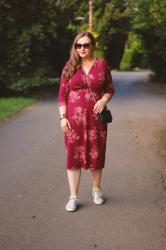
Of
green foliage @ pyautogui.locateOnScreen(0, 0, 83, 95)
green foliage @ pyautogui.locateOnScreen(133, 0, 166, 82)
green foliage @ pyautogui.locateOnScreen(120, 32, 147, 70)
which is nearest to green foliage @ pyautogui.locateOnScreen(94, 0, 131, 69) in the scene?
green foliage @ pyautogui.locateOnScreen(120, 32, 147, 70)

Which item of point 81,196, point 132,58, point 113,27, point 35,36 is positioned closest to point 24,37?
point 35,36

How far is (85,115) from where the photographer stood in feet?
18.7

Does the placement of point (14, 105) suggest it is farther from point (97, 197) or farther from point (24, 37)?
point (97, 197)

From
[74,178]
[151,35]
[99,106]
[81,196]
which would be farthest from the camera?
[151,35]

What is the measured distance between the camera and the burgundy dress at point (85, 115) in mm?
5645

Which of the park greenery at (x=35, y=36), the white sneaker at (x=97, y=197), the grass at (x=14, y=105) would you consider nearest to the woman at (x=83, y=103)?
the white sneaker at (x=97, y=197)

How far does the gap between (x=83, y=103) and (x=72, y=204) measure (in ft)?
3.69

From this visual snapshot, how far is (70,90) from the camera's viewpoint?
5715 mm

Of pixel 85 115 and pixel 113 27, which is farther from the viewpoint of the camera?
pixel 113 27

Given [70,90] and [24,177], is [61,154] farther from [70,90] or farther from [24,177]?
[70,90]

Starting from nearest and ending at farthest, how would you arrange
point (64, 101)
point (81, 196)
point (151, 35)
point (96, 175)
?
point (64, 101), point (96, 175), point (81, 196), point (151, 35)

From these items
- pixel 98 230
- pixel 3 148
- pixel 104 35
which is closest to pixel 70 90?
pixel 98 230

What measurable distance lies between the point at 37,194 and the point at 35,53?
16074 mm

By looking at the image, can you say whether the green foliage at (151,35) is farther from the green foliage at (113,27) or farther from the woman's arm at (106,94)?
the woman's arm at (106,94)
